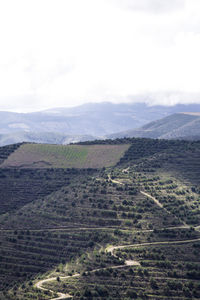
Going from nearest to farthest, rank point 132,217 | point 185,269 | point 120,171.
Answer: point 185,269 → point 132,217 → point 120,171

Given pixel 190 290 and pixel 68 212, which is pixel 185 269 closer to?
pixel 190 290

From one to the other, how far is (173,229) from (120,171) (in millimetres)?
52563

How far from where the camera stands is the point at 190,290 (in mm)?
91250

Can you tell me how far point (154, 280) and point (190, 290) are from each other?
8.50 metres

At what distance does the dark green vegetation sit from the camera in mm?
94125

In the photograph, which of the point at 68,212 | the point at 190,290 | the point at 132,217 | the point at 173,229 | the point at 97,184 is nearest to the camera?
the point at 190,290

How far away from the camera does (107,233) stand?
11650cm

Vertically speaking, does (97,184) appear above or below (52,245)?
above

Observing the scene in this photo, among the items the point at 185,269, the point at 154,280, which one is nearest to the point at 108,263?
the point at 154,280

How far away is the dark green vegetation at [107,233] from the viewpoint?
94.1 meters

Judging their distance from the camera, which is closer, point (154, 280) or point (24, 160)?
point (154, 280)

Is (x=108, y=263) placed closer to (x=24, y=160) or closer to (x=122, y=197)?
(x=122, y=197)

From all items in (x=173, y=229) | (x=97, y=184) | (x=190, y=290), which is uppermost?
(x=97, y=184)

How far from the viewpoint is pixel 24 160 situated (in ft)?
645
